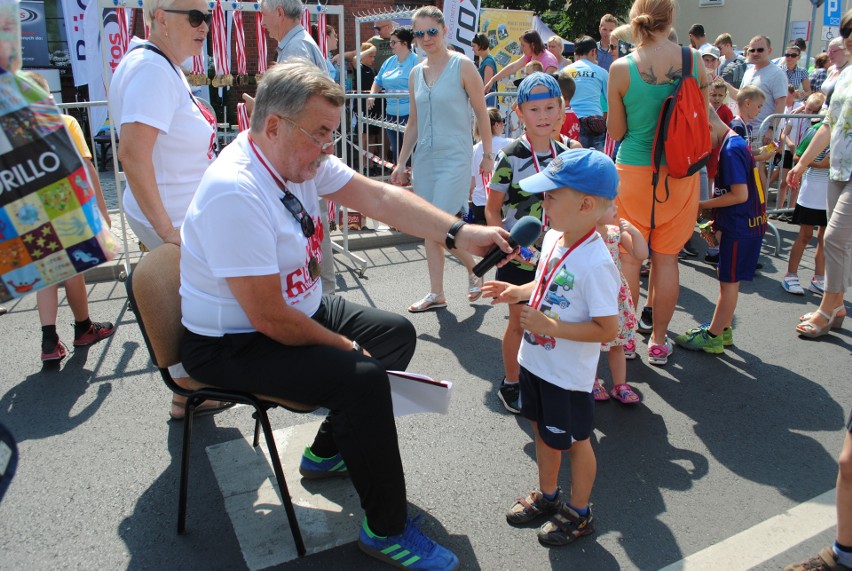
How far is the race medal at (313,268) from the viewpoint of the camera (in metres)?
2.64

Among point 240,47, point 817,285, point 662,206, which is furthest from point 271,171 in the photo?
point 817,285

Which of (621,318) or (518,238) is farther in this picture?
(621,318)

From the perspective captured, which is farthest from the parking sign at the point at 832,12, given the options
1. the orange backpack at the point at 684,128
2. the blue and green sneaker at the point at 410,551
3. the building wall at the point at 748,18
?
the blue and green sneaker at the point at 410,551

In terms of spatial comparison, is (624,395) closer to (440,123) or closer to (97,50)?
(440,123)

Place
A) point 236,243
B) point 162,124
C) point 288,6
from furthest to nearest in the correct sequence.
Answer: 1. point 288,6
2. point 162,124
3. point 236,243

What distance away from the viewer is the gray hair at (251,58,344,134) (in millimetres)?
2295

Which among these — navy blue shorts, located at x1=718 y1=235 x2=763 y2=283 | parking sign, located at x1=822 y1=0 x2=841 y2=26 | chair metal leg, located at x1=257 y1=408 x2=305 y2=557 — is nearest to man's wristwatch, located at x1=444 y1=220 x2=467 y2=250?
chair metal leg, located at x1=257 y1=408 x2=305 y2=557

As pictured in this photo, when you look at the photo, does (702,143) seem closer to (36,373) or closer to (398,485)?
(398,485)

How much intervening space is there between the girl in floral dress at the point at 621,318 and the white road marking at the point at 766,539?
40.6 inches

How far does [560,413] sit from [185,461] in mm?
1454

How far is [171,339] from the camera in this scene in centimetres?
257

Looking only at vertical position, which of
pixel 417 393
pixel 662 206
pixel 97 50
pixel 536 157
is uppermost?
pixel 97 50

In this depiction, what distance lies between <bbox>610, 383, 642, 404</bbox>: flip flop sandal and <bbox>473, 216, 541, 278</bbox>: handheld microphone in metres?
1.56

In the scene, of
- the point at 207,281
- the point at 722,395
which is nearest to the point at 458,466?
the point at 207,281
